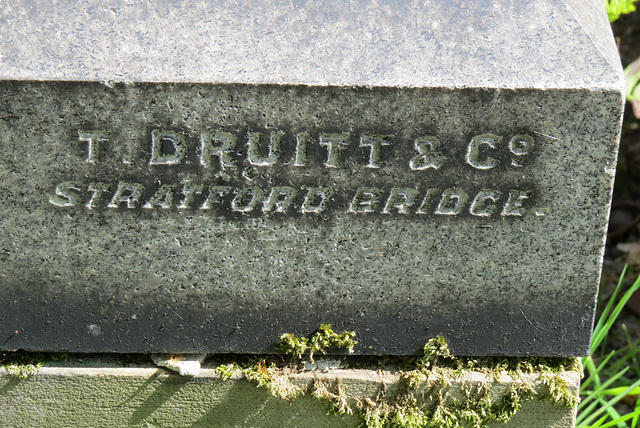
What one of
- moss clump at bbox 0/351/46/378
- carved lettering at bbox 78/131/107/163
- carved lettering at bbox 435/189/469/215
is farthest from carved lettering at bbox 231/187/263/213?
moss clump at bbox 0/351/46/378

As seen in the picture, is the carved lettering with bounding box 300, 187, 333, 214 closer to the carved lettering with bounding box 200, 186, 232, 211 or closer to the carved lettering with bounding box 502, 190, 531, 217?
the carved lettering with bounding box 200, 186, 232, 211

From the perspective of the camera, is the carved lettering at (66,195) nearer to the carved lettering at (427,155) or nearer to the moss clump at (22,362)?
the moss clump at (22,362)

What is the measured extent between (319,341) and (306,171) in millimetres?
533

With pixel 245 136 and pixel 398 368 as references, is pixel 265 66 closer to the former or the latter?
pixel 245 136

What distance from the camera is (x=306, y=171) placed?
5.18 ft

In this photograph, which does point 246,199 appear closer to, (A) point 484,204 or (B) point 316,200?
(B) point 316,200

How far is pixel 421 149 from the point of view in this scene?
5.05 feet

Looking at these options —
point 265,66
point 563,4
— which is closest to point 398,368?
point 265,66

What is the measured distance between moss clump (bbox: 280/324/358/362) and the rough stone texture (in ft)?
0.31

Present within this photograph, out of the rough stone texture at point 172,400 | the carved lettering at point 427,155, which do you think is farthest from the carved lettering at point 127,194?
the carved lettering at point 427,155

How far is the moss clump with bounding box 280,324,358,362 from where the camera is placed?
1785 mm

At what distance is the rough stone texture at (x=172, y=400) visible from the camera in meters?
1.85

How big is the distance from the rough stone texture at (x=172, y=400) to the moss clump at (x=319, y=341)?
0.09 m

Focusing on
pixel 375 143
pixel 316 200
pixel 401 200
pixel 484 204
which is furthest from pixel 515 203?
pixel 316 200
